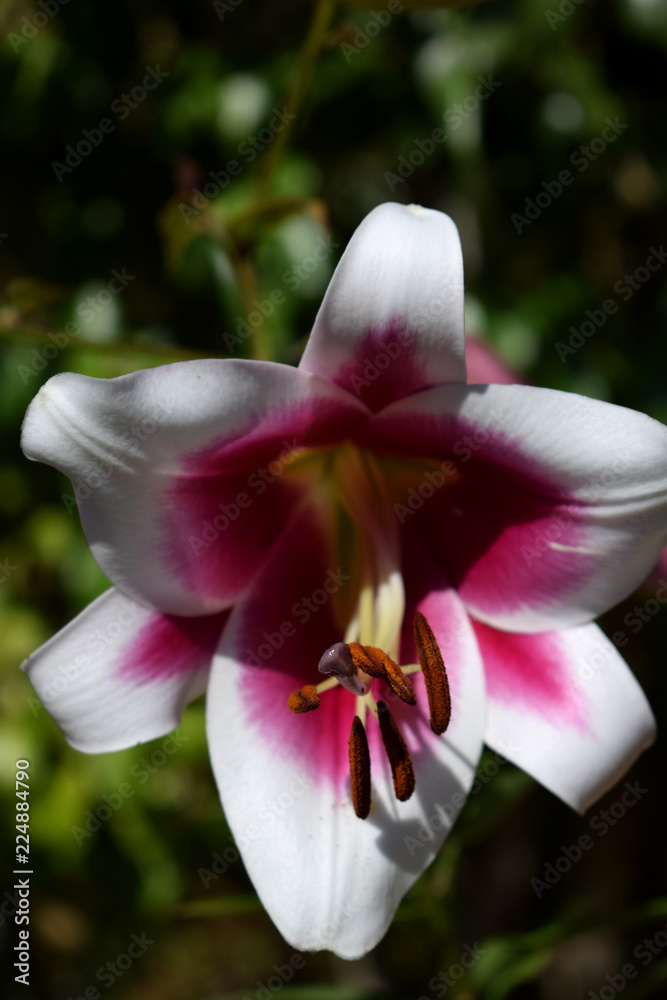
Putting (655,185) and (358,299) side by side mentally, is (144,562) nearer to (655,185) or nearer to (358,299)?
(358,299)

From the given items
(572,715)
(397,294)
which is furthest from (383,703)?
(397,294)

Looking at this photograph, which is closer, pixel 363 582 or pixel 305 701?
pixel 305 701

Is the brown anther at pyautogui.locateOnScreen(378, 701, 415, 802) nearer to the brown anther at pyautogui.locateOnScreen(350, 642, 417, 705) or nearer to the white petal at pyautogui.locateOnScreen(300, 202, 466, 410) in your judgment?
the brown anther at pyautogui.locateOnScreen(350, 642, 417, 705)

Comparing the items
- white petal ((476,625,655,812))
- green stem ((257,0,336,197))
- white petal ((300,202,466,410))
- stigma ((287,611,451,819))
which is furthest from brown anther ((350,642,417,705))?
green stem ((257,0,336,197))

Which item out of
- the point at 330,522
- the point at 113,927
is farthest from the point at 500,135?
the point at 113,927

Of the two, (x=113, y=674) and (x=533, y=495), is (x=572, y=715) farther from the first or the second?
(x=113, y=674)

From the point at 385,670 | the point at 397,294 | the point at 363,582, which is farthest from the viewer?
the point at 363,582

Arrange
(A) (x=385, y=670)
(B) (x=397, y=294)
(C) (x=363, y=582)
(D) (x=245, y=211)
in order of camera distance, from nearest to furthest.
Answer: (B) (x=397, y=294)
(A) (x=385, y=670)
(C) (x=363, y=582)
(D) (x=245, y=211)
